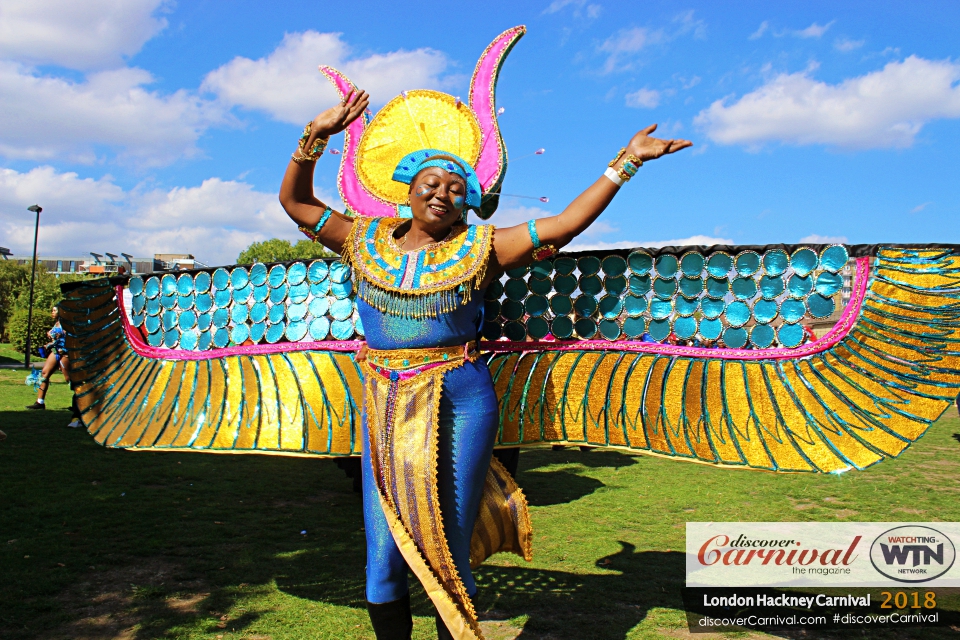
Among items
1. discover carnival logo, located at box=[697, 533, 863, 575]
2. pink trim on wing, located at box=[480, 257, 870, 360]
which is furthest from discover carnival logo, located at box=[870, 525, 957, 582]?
pink trim on wing, located at box=[480, 257, 870, 360]

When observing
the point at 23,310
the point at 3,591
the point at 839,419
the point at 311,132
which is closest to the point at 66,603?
the point at 3,591

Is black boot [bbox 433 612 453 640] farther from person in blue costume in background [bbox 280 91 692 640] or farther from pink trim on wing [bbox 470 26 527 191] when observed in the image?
pink trim on wing [bbox 470 26 527 191]

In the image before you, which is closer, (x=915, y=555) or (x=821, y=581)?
(x=915, y=555)

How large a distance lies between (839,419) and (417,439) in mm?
1675

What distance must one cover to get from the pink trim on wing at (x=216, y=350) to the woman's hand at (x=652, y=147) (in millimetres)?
1433

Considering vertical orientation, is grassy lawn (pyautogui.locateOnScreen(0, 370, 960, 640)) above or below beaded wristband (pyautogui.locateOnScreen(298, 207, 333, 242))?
below

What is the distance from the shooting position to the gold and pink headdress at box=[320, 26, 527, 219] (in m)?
3.19

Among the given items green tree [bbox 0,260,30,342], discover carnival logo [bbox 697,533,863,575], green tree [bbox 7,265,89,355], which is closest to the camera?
discover carnival logo [bbox 697,533,863,575]

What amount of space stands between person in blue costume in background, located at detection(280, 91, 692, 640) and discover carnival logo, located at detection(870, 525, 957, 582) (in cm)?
271

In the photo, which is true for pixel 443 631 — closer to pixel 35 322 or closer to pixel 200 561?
pixel 200 561

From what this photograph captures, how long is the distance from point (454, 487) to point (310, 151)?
1409mm

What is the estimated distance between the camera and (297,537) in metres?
4.85

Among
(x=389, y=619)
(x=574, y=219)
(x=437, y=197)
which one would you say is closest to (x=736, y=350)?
(x=574, y=219)

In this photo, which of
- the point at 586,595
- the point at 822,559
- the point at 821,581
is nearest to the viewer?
the point at 586,595
